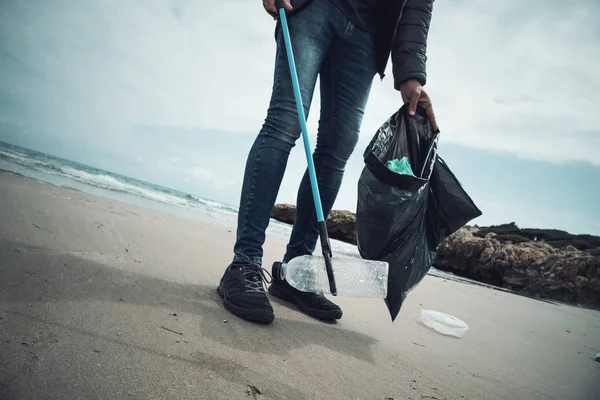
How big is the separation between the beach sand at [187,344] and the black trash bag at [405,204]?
365 mm

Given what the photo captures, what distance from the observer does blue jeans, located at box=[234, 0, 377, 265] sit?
56.8 inches

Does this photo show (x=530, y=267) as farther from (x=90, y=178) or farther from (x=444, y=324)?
(x=90, y=178)

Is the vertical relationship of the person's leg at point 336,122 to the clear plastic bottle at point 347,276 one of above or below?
above

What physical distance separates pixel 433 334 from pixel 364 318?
427mm

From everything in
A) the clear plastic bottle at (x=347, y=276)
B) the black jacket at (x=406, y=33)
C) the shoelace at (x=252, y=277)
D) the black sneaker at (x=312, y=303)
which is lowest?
the black sneaker at (x=312, y=303)

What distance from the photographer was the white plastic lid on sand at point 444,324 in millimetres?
1906

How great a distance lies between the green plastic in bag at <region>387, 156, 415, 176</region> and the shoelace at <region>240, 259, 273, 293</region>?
2.37ft

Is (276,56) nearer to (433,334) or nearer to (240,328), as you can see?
(240,328)

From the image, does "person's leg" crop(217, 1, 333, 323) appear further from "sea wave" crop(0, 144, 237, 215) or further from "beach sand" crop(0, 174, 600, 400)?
"sea wave" crop(0, 144, 237, 215)

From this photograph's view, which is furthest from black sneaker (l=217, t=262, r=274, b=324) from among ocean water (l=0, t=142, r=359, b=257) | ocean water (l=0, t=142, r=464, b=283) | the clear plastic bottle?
ocean water (l=0, t=142, r=359, b=257)

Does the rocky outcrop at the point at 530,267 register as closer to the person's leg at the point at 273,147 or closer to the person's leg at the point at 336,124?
the person's leg at the point at 336,124

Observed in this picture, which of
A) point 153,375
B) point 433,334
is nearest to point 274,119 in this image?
point 153,375

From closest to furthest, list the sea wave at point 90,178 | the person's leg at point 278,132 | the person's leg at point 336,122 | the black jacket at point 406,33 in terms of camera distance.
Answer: the person's leg at point 278,132 → the black jacket at point 406,33 → the person's leg at point 336,122 → the sea wave at point 90,178

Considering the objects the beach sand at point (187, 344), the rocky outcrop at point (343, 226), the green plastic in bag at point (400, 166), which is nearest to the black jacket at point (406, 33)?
the green plastic in bag at point (400, 166)
